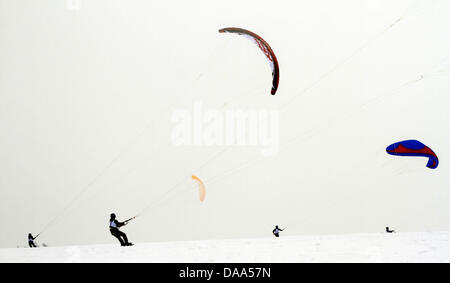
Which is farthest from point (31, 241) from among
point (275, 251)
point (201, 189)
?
point (275, 251)

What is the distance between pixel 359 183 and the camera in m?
7.03

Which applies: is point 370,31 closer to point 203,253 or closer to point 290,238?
point 290,238

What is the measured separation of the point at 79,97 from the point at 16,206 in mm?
1833

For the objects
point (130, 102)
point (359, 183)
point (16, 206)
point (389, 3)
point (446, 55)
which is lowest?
point (16, 206)

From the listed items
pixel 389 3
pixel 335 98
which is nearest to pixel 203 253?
pixel 335 98

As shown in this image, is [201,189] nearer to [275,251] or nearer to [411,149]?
[275,251]

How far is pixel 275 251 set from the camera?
546cm

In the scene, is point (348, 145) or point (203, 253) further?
point (348, 145)
